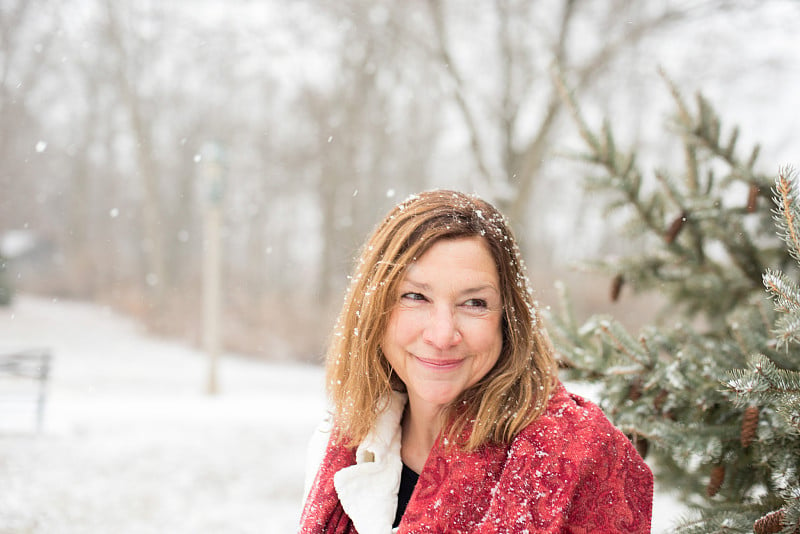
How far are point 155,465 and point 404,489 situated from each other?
4647mm

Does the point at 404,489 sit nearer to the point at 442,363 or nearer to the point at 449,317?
the point at 442,363

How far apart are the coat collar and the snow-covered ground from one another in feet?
3.48

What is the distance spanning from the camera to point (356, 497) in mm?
1572

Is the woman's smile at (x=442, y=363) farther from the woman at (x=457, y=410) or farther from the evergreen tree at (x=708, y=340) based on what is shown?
the evergreen tree at (x=708, y=340)

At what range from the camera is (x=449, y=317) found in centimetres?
142

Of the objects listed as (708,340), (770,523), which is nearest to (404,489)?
(770,523)

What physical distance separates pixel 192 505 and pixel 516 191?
17.5 ft

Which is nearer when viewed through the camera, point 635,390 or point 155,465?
point 635,390

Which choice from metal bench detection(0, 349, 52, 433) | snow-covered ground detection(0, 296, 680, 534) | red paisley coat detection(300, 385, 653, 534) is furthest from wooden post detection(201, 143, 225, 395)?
red paisley coat detection(300, 385, 653, 534)

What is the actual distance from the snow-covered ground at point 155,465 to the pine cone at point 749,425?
63cm

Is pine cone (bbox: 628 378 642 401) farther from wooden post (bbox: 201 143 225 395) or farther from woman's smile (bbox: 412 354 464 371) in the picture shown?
wooden post (bbox: 201 143 225 395)

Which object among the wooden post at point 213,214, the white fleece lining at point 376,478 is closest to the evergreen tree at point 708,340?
the white fleece lining at point 376,478

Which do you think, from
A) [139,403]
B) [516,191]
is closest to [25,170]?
[139,403]

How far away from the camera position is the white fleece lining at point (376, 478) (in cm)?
153
